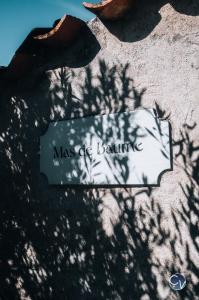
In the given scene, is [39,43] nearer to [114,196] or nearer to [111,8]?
[111,8]

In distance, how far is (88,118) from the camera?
5.36 metres

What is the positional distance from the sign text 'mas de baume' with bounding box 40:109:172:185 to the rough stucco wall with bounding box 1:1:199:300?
0.15 m

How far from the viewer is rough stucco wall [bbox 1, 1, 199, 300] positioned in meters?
4.51

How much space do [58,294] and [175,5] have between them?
15.3 feet

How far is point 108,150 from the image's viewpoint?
5.09 metres

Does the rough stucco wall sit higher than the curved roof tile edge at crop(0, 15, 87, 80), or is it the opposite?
the curved roof tile edge at crop(0, 15, 87, 80)

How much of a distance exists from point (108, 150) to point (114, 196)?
0.68 meters

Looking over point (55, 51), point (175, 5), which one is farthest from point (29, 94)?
point (175, 5)

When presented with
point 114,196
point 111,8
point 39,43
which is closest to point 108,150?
point 114,196

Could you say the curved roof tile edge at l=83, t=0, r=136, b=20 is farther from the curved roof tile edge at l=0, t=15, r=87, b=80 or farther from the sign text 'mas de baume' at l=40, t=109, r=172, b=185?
the sign text 'mas de baume' at l=40, t=109, r=172, b=185

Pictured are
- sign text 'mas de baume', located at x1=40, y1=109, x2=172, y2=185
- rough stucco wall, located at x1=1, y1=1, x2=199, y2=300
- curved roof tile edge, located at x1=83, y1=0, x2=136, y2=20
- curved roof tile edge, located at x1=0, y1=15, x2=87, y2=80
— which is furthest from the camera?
curved roof tile edge, located at x1=0, y1=15, x2=87, y2=80

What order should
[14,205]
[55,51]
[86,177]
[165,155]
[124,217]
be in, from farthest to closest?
[14,205] < [55,51] < [86,177] < [124,217] < [165,155]

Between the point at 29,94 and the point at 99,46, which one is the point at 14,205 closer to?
the point at 29,94

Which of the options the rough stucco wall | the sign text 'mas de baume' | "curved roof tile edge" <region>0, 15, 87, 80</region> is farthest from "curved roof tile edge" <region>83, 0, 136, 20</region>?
the sign text 'mas de baume'
